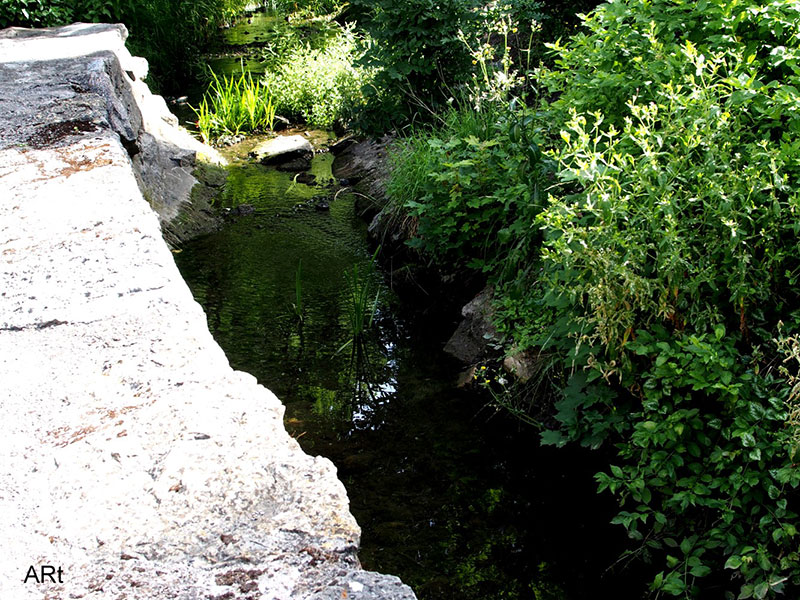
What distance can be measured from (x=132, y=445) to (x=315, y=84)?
9.08 metres

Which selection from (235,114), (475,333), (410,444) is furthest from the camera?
(235,114)

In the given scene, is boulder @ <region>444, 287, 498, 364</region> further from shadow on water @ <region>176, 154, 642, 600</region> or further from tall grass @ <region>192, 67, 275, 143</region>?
tall grass @ <region>192, 67, 275, 143</region>

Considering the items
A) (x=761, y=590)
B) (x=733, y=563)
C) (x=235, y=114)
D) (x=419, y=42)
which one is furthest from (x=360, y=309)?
(x=235, y=114)

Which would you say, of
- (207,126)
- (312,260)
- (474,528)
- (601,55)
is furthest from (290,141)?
(474,528)

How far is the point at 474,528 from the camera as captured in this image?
10.6 feet

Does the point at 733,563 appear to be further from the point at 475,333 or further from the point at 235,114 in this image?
the point at 235,114

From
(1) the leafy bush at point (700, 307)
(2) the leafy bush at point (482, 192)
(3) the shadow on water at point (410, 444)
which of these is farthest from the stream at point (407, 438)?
(2) the leafy bush at point (482, 192)

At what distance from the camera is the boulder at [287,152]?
877 centimetres

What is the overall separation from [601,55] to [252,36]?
12.6m

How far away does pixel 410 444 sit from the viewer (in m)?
3.82

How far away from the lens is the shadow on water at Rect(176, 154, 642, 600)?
3049mm

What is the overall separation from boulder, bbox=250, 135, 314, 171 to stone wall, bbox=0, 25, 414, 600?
210 inches

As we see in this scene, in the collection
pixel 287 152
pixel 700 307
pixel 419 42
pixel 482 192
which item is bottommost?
pixel 287 152

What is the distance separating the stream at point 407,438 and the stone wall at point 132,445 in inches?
51.4
